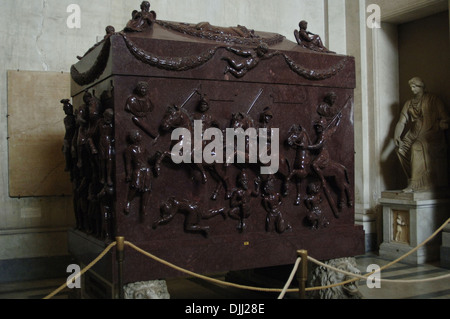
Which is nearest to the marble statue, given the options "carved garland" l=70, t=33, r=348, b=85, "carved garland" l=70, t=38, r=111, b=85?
"carved garland" l=70, t=33, r=348, b=85

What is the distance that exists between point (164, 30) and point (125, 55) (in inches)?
25.9

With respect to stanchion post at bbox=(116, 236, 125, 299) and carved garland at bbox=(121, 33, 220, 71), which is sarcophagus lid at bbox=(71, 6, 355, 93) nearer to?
carved garland at bbox=(121, 33, 220, 71)

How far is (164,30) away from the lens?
4.55 metres

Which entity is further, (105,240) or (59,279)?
(59,279)

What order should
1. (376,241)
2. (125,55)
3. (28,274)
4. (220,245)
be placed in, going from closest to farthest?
(125,55), (220,245), (28,274), (376,241)

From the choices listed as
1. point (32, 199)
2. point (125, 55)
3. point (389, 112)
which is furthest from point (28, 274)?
point (389, 112)

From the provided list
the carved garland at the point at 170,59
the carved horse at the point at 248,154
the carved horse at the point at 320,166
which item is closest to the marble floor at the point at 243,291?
the carved horse at the point at 320,166

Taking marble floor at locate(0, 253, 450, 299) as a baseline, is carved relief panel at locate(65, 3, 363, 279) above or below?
above

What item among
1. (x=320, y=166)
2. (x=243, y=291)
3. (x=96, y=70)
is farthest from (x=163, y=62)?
(x=243, y=291)

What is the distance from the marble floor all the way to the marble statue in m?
1.40

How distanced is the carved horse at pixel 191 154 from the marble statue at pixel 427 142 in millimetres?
4014

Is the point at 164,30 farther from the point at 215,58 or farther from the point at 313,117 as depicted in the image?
the point at 313,117

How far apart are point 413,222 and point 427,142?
114 centimetres

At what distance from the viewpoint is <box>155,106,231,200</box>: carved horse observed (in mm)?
4117
